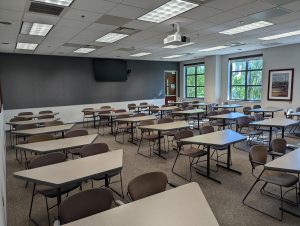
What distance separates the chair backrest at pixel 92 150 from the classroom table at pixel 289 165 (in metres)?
2.24

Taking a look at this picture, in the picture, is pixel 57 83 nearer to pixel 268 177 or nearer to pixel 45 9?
pixel 45 9

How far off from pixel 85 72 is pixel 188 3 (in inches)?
293

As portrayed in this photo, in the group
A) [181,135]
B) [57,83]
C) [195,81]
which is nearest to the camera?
[181,135]

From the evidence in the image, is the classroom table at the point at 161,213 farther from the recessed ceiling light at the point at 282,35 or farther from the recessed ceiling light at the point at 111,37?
the recessed ceiling light at the point at 282,35

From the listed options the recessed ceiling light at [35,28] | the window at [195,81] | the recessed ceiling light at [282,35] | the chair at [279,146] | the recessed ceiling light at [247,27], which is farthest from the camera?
the window at [195,81]

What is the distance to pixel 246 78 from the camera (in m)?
9.97

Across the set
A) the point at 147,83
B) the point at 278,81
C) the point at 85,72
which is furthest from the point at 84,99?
the point at 278,81

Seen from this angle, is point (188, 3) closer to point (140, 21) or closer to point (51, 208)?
point (140, 21)

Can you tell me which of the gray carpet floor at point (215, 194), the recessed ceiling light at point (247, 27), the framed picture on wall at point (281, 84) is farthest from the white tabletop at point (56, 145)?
the framed picture on wall at point (281, 84)

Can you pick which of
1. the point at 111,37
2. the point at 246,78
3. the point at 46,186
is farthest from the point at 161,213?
the point at 246,78

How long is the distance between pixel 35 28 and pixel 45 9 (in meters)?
1.54

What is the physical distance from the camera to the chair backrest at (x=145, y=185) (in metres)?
1.98

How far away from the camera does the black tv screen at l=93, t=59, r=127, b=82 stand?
33.9ft

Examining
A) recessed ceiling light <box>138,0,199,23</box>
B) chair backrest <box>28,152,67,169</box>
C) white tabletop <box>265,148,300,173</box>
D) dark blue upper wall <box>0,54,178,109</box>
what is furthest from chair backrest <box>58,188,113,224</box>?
dark blue upper wall <box>0,54,178,109</box>
